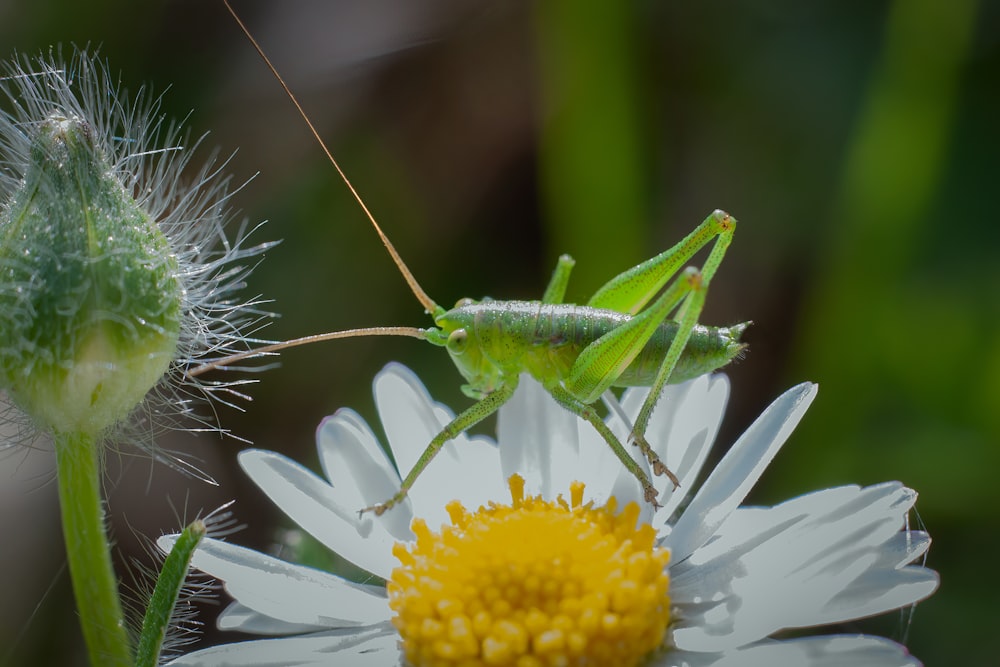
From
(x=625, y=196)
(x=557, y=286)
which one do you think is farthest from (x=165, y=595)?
(x=625, y=196)

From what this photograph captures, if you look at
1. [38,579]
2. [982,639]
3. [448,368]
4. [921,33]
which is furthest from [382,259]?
[982,639]

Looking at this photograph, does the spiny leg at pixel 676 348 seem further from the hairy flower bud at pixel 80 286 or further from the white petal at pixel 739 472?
the hairy flower bud at pixel 80 286

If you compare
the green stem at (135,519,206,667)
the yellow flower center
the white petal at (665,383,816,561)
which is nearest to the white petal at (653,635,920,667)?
the yellow flower center

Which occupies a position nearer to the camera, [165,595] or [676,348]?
[165,595]

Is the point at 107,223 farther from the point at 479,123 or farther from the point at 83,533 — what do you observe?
the point at 479,123

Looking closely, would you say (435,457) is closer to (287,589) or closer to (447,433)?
(447,433)

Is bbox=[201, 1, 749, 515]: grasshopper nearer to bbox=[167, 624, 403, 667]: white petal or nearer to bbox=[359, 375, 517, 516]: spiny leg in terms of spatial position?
bbox=[359, 375, 517, 516]: spiny leg
